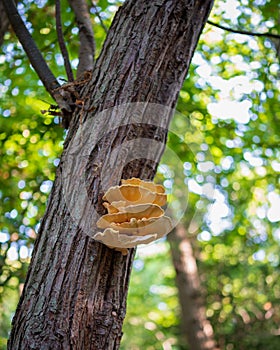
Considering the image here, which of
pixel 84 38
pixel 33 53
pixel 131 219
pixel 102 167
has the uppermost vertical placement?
pixel 84 38

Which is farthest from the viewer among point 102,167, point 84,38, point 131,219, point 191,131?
point 191,131

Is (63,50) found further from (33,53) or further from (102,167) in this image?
(102,167)

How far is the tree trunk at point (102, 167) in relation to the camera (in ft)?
3.74

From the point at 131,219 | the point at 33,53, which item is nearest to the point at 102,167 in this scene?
the point at 131,219

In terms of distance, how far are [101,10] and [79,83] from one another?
1.66 metres

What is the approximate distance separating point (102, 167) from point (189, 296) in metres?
4.11

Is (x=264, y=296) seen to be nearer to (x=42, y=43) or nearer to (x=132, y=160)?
(x=42, y=43)

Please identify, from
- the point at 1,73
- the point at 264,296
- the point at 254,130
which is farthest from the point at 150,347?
the point at 1,73

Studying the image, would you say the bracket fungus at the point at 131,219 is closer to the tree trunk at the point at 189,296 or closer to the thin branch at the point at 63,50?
the thin branch at the point at 63,50

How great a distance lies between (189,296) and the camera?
509 cm

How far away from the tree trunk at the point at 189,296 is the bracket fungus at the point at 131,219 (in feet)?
13.5

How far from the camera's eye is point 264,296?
6230 millimetres

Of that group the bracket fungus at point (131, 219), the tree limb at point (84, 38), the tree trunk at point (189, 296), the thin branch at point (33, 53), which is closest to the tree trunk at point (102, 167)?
the bracket fungus at point (131, 219)

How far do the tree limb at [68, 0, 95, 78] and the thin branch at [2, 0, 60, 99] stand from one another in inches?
7.5
